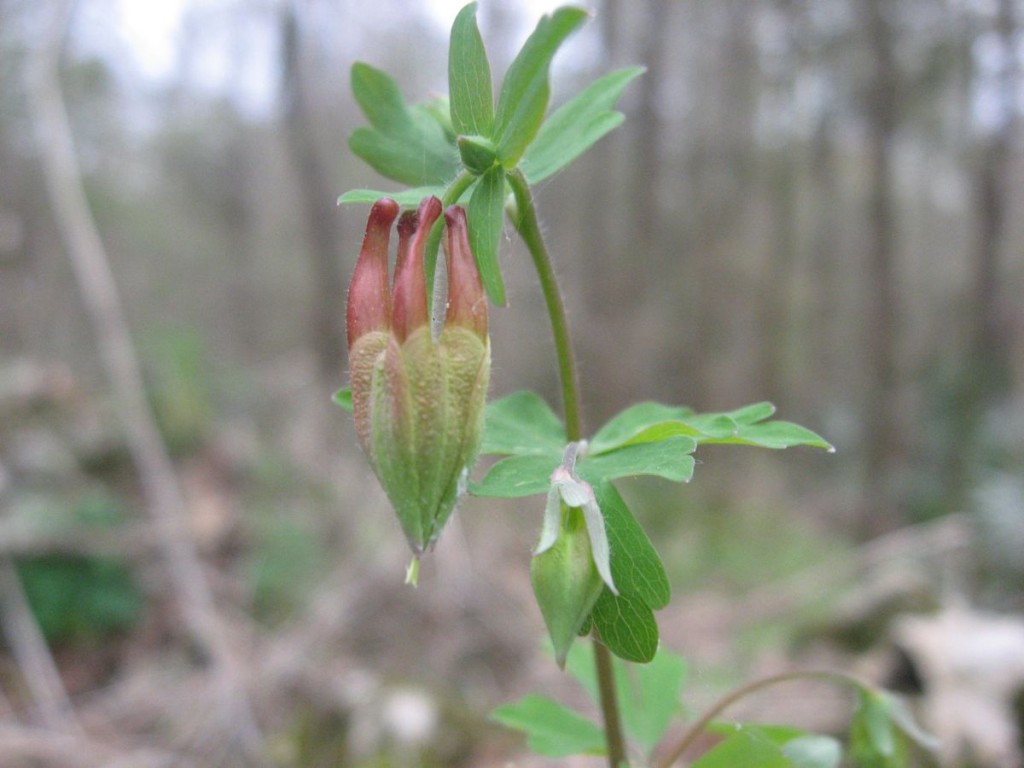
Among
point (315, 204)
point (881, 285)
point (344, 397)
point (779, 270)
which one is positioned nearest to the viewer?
point (344, 397)

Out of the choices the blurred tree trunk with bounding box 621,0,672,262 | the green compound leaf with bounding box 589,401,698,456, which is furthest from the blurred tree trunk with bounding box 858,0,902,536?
the green compound leaf with bounding box 589,401,698,456

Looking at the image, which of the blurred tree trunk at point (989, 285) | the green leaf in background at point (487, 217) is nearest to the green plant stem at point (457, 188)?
the green leaf in background at point (487, 217)

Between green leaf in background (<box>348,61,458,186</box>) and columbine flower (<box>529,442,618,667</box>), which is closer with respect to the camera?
columbine flower (<box>529,442,618,667</box>)

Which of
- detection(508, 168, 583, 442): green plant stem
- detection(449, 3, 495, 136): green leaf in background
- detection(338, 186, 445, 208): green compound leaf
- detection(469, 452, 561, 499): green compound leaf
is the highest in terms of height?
detection(449, 3, 495, 136): green leaf in background

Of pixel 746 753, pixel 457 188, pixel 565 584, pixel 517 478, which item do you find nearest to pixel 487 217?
pixel 457 188

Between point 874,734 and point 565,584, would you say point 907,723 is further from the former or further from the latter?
point 565,584

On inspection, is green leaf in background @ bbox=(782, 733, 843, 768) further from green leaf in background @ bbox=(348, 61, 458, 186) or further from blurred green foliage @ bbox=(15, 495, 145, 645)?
blurred green foliage @ bbox=(15, 495, 145, 645)
